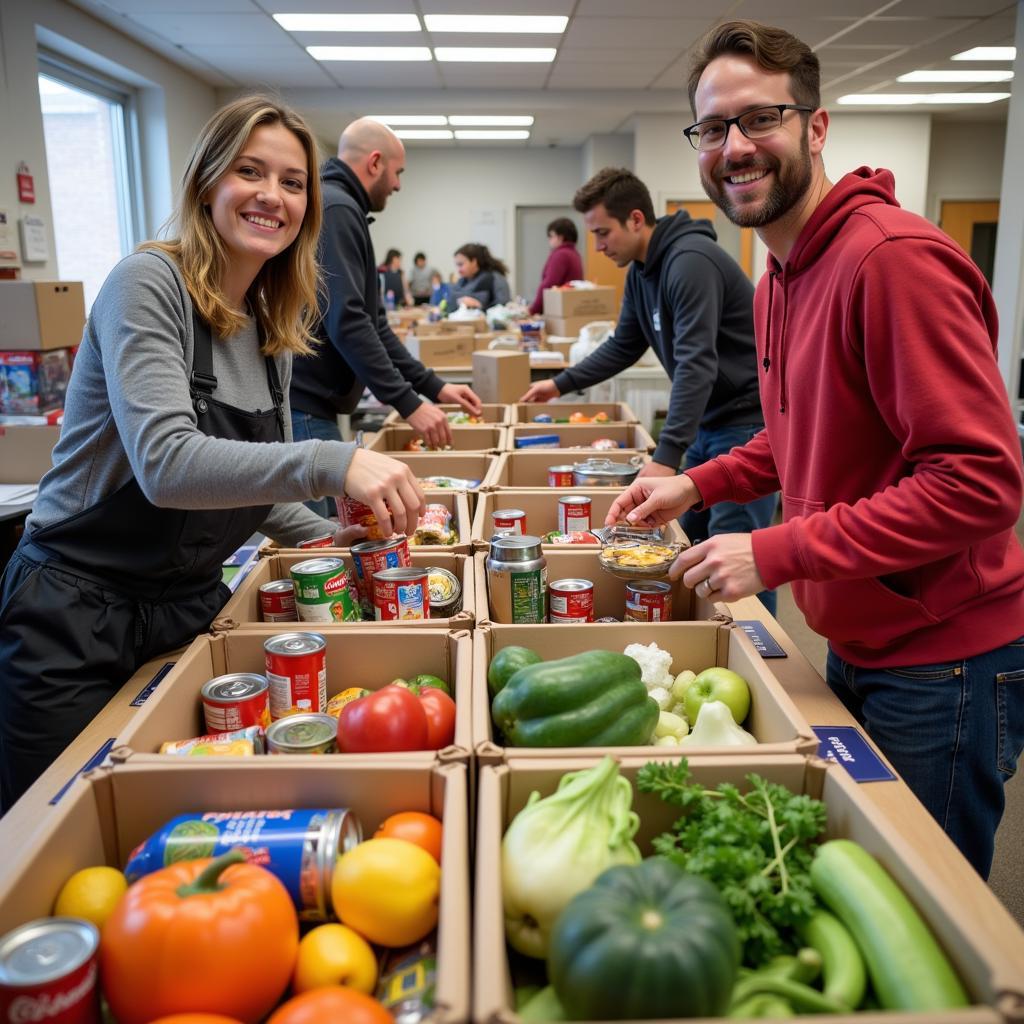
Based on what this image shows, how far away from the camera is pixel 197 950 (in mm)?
806

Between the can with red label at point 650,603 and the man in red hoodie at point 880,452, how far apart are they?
232mm

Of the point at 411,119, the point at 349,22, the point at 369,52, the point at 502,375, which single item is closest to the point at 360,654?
the point at 502,375

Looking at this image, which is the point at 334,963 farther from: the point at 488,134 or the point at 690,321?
the point at 488,134

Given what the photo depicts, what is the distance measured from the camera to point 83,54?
21.0 feet

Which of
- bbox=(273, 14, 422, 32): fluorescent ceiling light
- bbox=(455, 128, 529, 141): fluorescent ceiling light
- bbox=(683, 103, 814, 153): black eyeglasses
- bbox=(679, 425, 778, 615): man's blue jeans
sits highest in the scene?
bbox=(455, 128, 529, 141): fluorescent ceiling light

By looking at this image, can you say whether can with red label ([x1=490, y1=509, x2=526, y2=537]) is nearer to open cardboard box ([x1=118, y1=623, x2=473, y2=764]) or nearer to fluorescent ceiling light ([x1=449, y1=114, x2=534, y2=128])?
open cardboard box ([x1=118, y1=623, x2=473, y2=764])

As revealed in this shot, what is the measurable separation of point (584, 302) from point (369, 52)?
3.00 meters

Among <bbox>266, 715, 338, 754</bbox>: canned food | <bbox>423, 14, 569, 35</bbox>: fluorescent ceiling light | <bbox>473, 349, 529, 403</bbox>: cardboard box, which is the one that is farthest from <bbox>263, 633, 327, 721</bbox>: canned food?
<bbox>423, 14, 569, 35</bbox>: fluorescent ceiling light

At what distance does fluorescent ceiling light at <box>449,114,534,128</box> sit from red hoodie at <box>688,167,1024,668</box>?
9.84m

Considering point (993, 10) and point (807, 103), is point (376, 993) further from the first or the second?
point (993, 10)

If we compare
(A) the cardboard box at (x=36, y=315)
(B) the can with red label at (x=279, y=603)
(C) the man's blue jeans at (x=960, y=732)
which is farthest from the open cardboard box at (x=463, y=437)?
(C) the man's blue jeans at (x=960, y=732)

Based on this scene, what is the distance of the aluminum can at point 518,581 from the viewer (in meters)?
1.59

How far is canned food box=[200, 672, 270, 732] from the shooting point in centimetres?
130

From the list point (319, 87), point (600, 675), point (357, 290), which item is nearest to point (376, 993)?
point (600, 675)
